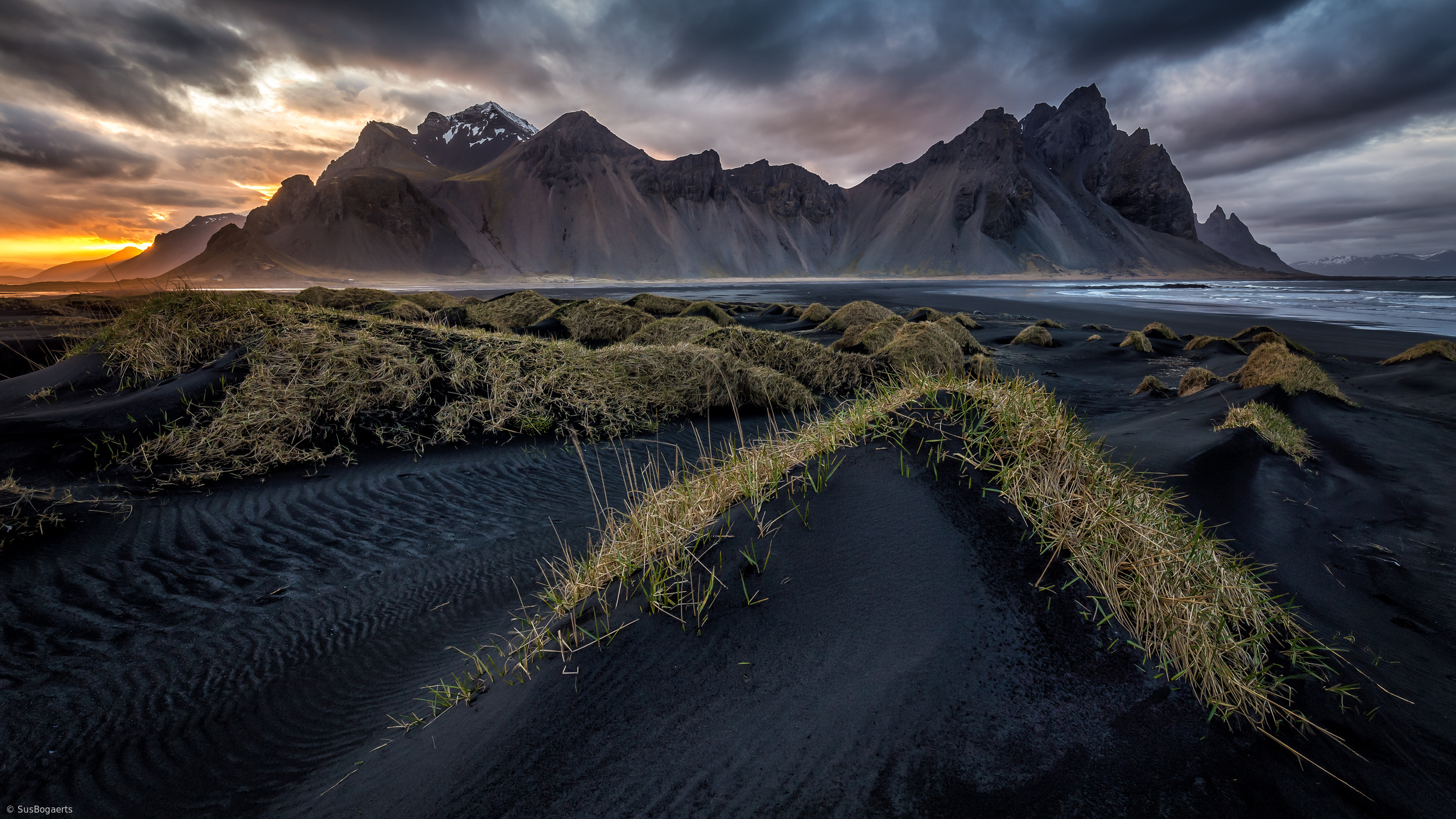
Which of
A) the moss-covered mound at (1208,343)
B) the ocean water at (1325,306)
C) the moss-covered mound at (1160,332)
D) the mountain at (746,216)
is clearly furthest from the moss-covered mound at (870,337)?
the mountain at (746,216)

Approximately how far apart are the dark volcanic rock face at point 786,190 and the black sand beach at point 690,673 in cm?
17241

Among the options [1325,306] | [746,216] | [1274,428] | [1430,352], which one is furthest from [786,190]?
[1274,428]

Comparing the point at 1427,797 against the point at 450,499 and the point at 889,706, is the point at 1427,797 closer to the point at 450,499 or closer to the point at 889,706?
the point at 889,706

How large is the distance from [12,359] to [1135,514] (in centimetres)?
1267

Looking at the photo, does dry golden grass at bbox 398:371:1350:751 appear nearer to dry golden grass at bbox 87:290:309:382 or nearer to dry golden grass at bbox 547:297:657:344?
dry golden grass at bbox 87:290:309:382

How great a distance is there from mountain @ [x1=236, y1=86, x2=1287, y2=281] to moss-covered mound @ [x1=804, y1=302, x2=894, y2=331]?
4803 inches

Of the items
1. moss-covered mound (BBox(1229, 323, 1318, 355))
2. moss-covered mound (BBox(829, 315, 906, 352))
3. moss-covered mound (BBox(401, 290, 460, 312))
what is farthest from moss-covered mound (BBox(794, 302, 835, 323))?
moss-covered mound (BBox(401, 290, 460, 312))

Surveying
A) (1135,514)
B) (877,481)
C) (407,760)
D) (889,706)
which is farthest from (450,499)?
(1135,514)

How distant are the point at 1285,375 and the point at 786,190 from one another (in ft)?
569

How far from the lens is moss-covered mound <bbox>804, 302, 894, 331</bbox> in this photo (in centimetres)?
1438

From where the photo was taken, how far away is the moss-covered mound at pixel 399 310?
10.9m

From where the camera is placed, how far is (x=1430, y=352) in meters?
9.41

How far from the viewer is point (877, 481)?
2.52 m

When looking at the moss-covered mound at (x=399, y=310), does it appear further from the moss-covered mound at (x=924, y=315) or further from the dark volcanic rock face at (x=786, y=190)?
the dark volcanic rock face at (x=786, y=190)
